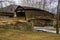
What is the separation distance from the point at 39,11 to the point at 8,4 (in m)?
0.68

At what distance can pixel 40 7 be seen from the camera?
2.96 meters

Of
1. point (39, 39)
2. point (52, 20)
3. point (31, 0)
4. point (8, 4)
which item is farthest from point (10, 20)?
point (39, 39)

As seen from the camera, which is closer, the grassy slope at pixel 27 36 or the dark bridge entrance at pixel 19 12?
the grassy slope at pixel 27 36

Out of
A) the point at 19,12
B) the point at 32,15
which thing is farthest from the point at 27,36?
the point at 19,12

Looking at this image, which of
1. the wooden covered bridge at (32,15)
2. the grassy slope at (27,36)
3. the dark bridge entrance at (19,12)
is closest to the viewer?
the grassy slope at (27,36)

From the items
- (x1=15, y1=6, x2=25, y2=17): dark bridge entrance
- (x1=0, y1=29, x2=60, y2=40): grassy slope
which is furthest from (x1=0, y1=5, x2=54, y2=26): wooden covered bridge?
(x1=0, y1=29, x2=60, y2=40): grassy slope

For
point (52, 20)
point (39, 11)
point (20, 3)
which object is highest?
point (20, 3)

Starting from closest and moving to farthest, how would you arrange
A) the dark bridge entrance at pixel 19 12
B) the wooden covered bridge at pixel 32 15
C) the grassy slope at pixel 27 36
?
the grassy slope at pixel 27 36 < the wooden covered bridge at pixel 32 15 < the dark bridge entrance at pixel 19 12

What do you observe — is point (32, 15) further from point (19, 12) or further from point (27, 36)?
point (27, 36)

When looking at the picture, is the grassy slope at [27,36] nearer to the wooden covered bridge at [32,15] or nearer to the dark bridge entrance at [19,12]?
the wooden covered bridge at [32,15]

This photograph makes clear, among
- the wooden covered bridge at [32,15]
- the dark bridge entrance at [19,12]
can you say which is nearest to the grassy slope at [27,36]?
the wooden covered bridge at [32,15]

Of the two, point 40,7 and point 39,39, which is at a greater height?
point 40,7

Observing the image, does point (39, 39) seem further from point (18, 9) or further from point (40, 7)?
point (18, 9)

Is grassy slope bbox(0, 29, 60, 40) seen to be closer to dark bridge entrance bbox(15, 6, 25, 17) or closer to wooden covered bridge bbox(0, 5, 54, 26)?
wooden covered bridge bbox(0, 5, 54, 26)
